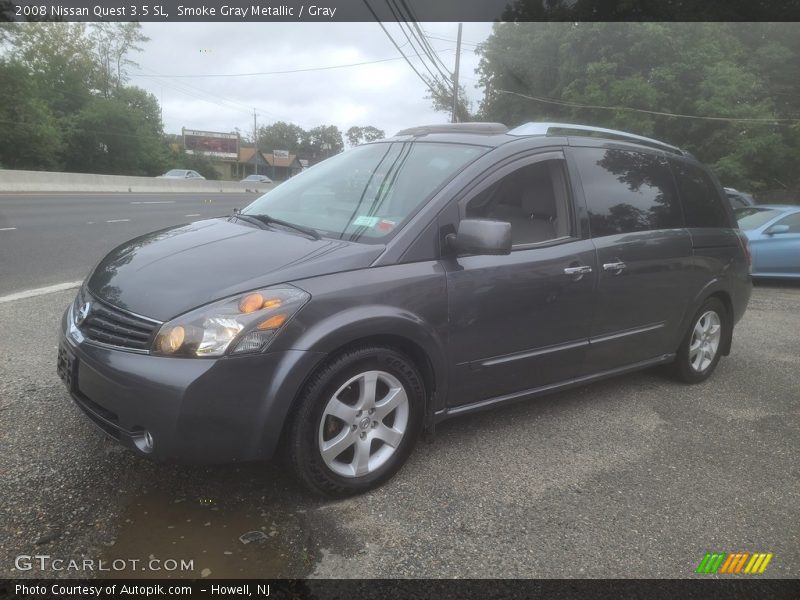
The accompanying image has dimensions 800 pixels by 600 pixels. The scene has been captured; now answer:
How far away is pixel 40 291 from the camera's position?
6082mm

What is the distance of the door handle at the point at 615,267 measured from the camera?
369 cm

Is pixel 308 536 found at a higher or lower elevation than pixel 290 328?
lower

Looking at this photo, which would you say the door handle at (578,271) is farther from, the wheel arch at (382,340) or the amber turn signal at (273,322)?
the amber turn signal at (273,322)

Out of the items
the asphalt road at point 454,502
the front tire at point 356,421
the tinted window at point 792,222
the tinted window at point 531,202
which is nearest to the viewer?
the asphalt road at point 454,502

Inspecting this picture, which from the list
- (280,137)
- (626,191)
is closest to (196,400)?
(626,191)

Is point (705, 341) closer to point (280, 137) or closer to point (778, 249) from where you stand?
point (778, 249)

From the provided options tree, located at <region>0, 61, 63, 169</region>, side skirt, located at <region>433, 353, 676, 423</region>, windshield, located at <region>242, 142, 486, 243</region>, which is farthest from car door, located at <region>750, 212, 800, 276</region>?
tree, located at <region>0, 61, 63, 169</region>

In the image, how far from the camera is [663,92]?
24938 mm

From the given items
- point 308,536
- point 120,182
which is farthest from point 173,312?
point 120,182

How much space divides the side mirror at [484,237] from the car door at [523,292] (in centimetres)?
14

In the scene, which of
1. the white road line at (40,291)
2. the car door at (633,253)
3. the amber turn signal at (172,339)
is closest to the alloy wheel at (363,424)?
the amber turn signal at (172,339)

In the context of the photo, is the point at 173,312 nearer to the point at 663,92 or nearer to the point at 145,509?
the point at 145,509

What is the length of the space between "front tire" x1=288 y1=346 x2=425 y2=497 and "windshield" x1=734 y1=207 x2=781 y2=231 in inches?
364

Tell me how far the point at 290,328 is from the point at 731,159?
25328 millimetres
